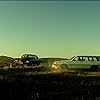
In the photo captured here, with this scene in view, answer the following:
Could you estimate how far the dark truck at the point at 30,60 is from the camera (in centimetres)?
3794

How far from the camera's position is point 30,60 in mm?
38344

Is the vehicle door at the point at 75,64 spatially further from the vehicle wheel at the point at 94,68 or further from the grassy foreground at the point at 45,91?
the grassy foreground at the point at 45,91

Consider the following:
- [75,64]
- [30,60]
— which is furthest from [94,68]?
[30,60]

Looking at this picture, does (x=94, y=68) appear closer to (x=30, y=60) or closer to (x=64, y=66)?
(x=64, y=66)

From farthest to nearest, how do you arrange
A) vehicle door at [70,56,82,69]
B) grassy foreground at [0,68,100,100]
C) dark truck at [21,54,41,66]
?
dark truck at [21,54,41,66] < vehicle door at [70,56,82,69] < grassy foreground at [0,68,100,100]

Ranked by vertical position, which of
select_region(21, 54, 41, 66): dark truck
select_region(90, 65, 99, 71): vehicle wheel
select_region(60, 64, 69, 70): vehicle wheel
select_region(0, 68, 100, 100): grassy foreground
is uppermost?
select_region(21, 54, 41, 66): dark truck

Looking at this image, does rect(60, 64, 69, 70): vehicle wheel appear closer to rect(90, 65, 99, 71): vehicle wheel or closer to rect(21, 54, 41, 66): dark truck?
rect(90, 65, 99, 71): vehicle wheel

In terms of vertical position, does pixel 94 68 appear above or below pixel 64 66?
below

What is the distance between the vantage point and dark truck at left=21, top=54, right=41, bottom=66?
3794 centimetres

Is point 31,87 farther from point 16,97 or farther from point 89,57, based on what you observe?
point 89,57

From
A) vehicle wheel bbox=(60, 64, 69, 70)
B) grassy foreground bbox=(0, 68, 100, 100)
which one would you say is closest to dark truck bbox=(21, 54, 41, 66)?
vehicle wheel bbox=(60, 64, 69, 70)

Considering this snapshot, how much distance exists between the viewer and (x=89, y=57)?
26.7m

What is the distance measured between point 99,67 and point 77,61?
1838mm

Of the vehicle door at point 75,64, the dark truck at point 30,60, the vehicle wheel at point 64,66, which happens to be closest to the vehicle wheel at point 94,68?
the vehicle door at point 75,64
